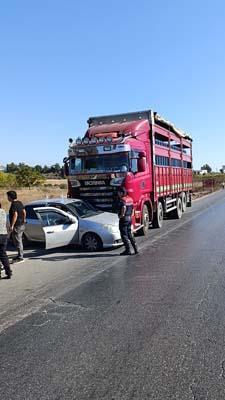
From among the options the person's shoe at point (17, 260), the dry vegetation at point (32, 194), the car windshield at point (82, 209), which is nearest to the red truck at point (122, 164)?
the car windshield at point (82, 209)

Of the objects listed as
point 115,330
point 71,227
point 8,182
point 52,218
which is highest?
point 8,182

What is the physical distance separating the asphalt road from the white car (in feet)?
5.67

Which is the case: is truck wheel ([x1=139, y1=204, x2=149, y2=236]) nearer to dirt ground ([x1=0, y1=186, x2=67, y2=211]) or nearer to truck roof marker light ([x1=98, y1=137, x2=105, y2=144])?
truck roof marker light ([x1=98, y1=137, x2=105, y2=144])

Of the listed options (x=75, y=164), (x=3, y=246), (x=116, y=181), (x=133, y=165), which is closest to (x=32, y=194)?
(x=75, y=164)

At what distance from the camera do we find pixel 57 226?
1215 centimetres

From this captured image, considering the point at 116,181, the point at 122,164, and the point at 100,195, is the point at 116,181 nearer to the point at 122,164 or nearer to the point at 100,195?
the point at 122,164

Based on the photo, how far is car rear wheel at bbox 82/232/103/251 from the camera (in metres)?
12.5

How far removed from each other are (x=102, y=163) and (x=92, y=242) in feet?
9.77

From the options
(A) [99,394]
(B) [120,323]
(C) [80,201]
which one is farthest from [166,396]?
(C) [80,201]

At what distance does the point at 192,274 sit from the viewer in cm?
875

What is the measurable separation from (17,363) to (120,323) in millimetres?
1537

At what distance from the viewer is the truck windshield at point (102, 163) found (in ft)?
46.8

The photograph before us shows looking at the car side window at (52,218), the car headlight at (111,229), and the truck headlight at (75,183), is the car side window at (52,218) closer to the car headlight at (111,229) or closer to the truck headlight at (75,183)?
the car headlight at (111,229)

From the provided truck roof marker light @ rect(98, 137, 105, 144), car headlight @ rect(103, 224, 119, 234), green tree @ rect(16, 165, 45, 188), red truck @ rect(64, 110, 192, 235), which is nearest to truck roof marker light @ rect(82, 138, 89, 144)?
red truck @ rect(64, 110, 192, 235)
